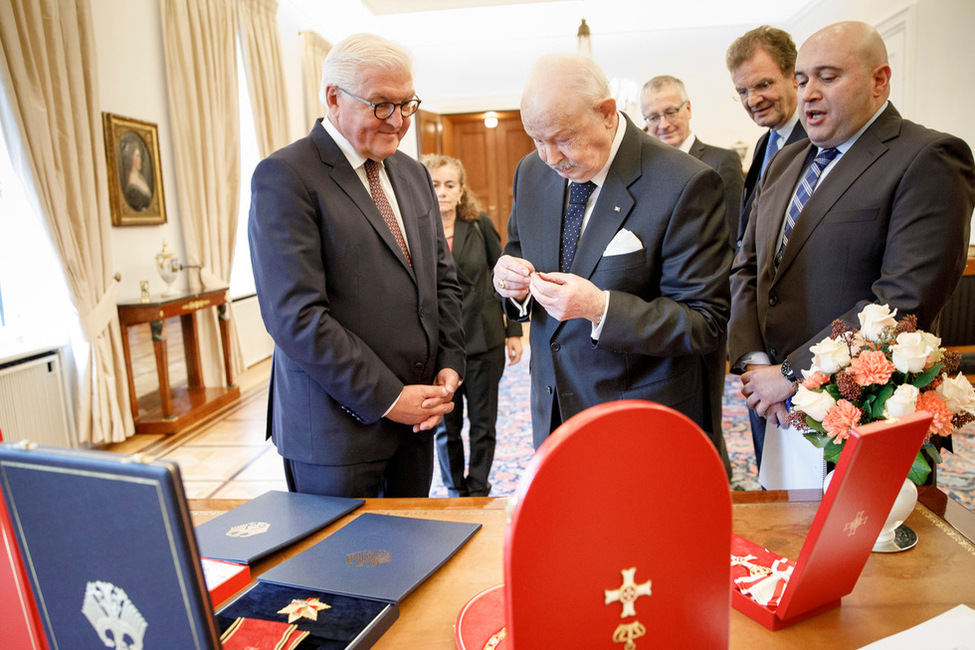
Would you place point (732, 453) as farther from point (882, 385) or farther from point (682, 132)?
point (882, 385)

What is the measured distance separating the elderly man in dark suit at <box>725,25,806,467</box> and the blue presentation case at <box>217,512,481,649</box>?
1998mm

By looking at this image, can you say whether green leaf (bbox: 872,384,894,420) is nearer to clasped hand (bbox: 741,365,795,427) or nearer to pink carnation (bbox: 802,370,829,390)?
pink carnation (bbox: 802,370,829,390)

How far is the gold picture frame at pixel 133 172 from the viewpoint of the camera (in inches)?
191

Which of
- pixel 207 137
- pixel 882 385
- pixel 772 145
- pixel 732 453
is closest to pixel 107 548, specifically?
pixel 882 385

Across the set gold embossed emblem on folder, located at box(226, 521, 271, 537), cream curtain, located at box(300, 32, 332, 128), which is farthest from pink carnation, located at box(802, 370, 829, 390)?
cream curtain, located at box(300, 32, 332, 128)

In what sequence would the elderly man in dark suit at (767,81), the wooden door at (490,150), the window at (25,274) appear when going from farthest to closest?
the wooden door at (490,150) < the window at (25,274) < the elderly man in dark suit at (767,81)

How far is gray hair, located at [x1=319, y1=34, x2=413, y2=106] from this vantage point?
1.58 metres

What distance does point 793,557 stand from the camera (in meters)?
1.09

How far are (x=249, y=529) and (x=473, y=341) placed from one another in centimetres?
207

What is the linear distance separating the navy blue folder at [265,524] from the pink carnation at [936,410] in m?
1.03

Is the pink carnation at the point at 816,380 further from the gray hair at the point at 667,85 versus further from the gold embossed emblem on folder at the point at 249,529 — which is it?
the gray hair at the point at 667,85

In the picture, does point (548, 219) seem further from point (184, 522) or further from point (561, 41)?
point (561, 41)

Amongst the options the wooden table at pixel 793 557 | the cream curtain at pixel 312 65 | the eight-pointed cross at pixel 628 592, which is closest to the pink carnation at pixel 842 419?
the wooden table at pixel 793 557

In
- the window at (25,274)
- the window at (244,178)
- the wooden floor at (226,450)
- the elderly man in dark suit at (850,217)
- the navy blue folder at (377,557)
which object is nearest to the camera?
the navy blue folder at (377,557)
